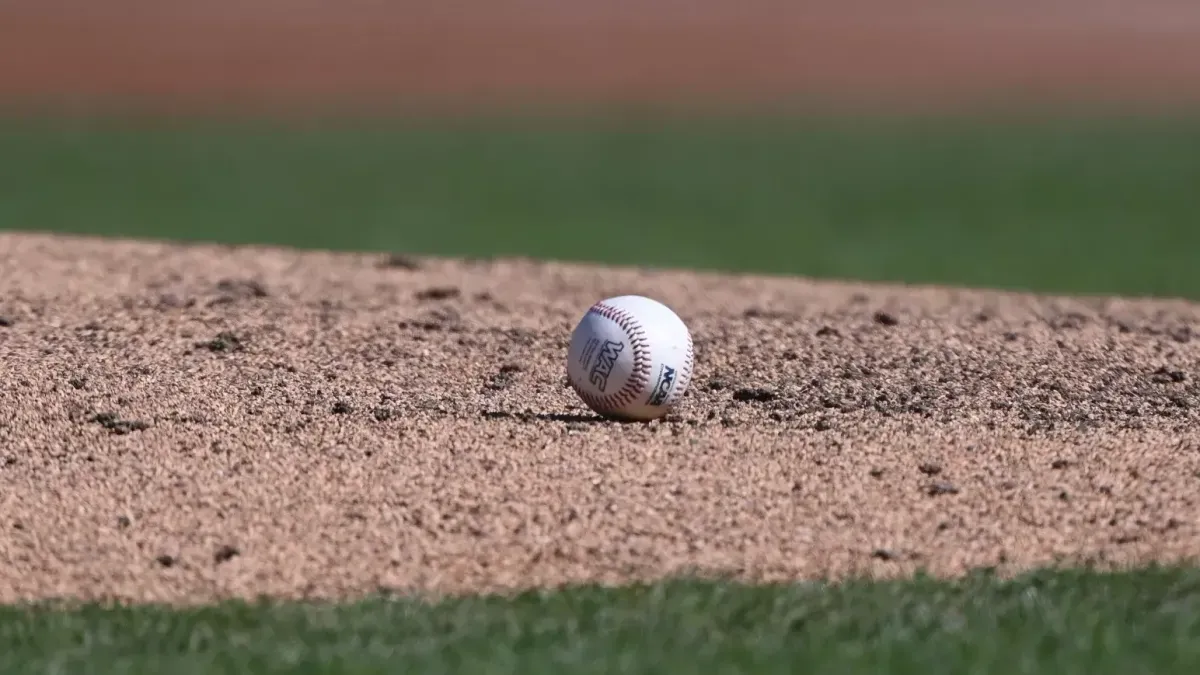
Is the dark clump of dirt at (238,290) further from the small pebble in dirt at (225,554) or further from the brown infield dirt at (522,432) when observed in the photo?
the small pebble in dirt at (225,554)

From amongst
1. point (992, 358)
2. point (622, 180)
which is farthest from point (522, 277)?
point (622, 180)

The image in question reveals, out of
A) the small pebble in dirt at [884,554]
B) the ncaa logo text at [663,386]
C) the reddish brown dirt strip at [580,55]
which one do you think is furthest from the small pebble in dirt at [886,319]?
the reddish brown dirt strip at [580,55]

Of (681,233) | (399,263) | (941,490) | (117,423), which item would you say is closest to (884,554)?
(941,490)

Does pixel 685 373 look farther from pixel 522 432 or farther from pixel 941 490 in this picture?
pixel 941 490

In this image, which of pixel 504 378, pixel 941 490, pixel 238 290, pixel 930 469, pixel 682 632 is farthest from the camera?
pixel 238 290

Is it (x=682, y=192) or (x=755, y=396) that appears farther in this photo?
(x=682, y=192)

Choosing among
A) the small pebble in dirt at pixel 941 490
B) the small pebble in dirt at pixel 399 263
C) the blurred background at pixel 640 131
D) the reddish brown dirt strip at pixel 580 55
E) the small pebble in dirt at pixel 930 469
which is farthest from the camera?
the reddish brown dirt strip at pixel 580 55
